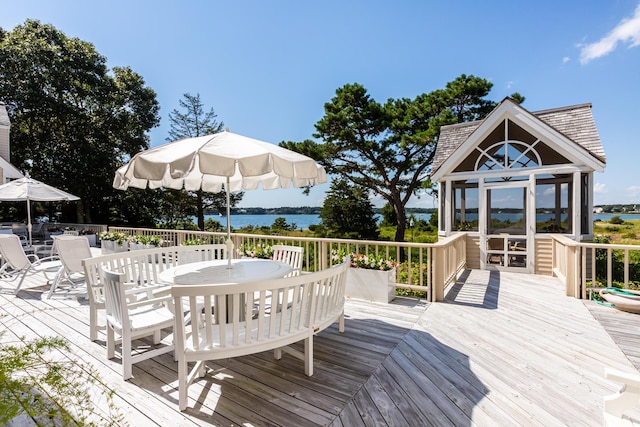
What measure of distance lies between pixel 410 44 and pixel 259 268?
11.5 m

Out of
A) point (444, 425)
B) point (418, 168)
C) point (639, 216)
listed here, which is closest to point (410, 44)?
point (418, 168)

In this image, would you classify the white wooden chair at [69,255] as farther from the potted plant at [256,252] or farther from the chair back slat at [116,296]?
the chair back slat at [116,296]

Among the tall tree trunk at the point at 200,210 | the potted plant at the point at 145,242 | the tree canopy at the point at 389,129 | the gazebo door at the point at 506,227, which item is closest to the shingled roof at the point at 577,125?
the gazebo door at the point at 506,227

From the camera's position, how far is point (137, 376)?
8.77 feet

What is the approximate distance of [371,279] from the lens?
4.85m

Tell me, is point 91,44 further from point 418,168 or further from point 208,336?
point 208,336

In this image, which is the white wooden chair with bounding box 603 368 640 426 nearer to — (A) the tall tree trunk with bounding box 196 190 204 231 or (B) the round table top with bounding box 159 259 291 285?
(B) the round table top with bounding box 159 259 291 285

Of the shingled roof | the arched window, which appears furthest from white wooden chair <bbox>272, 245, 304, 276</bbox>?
the arched window

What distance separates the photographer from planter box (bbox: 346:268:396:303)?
4766 millimetres

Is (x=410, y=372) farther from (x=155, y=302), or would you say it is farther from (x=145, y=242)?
(x=145, y=242)

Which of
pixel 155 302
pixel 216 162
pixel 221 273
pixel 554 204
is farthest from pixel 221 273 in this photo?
pixel 554 204

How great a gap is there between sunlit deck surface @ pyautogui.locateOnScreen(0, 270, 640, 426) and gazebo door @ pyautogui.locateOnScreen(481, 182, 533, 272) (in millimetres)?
3017

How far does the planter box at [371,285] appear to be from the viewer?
15.6 ft

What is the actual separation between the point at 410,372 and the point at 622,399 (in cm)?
151
